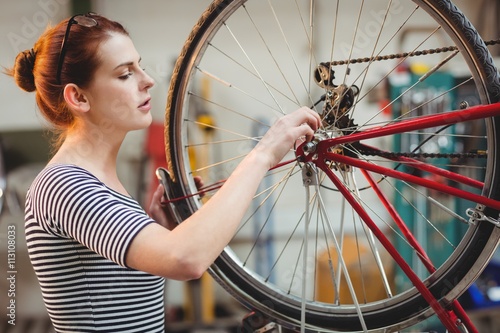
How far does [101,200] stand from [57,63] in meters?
0.32

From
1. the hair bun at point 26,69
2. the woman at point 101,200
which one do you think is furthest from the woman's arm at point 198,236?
the hair bun at point 26,69

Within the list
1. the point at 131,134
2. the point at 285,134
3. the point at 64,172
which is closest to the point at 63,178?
the point at 64,172

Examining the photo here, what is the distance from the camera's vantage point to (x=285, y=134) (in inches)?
39.5

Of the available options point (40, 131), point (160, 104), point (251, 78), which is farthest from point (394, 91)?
point (40, 131)

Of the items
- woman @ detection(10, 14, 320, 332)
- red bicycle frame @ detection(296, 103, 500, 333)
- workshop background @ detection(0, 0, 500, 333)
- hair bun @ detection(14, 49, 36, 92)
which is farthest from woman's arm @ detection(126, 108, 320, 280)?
workshop background @ detection(0, 0, 500, 333)

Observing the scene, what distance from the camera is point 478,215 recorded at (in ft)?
3.46

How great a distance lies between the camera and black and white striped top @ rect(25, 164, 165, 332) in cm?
100

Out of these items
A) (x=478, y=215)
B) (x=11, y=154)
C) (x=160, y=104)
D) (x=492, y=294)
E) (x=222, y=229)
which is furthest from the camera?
(x=160, y=104)

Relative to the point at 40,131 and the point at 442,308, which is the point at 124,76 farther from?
the point at 40,131

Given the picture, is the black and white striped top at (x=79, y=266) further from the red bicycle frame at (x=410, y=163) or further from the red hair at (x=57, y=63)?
the red bicycle frame at (x=410, y=163)

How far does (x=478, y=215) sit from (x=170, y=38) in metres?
2.80

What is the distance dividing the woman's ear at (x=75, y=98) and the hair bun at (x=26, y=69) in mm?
128

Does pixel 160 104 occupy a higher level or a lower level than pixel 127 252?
higher

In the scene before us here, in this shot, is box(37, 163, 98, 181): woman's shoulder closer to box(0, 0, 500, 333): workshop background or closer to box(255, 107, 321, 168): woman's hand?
box(255, 107, 321, 168): woman's hand
